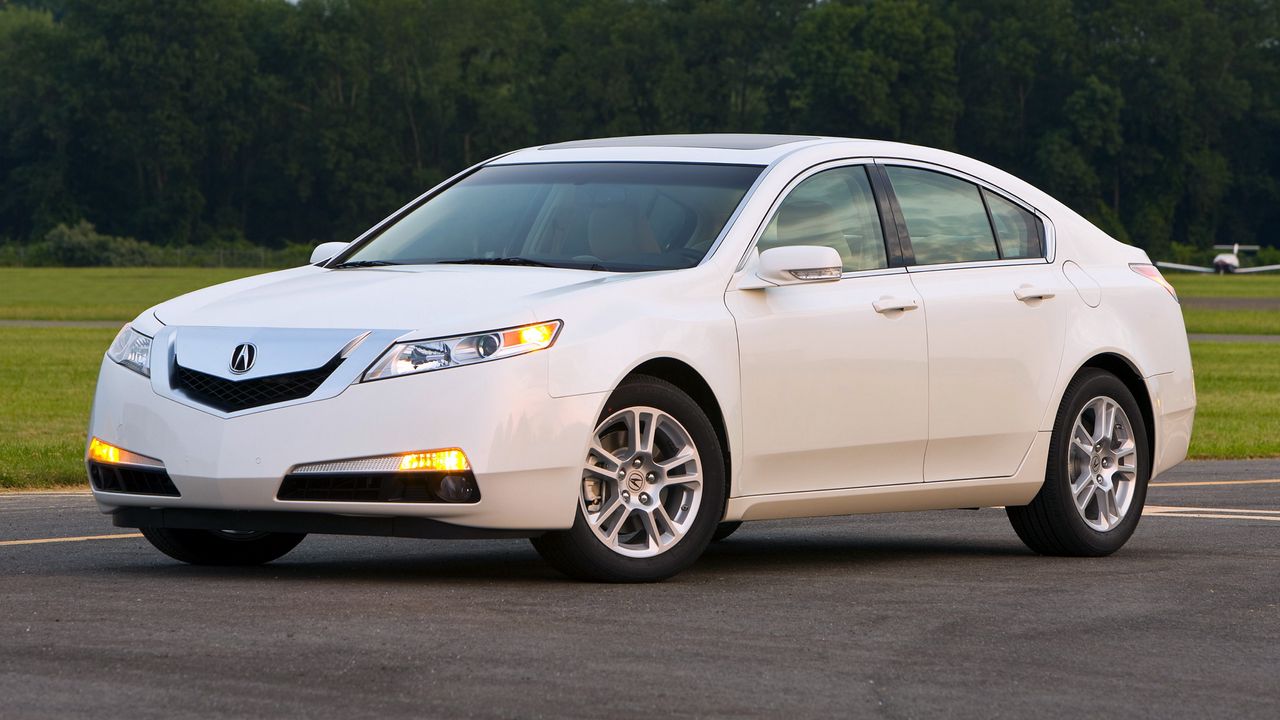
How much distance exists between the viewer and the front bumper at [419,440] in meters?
7.00

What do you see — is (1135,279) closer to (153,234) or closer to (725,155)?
(725,155)

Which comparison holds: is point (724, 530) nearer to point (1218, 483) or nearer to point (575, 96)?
point (1218, 483)

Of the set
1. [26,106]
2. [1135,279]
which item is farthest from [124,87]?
[1135,279]

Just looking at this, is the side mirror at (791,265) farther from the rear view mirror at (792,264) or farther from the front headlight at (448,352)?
the front headlight at (448,352)

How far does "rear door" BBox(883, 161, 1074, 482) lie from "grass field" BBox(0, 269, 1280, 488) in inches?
249

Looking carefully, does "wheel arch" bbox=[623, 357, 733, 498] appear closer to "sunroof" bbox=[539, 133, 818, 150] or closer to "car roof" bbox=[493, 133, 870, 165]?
"car roof" bbox=[493, 133, 870, 165]

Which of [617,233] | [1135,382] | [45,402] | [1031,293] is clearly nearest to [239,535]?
[617,233]

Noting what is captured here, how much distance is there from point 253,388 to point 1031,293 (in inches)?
139

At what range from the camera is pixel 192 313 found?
24.9 ft

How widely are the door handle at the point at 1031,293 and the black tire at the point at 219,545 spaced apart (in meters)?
3.14

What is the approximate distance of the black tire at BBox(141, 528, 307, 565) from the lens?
8.16m

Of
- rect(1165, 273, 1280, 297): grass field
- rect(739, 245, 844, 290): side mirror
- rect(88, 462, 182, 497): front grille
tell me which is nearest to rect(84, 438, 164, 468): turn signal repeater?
rect(88, 462, 182, 497): front grille

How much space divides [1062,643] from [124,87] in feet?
401

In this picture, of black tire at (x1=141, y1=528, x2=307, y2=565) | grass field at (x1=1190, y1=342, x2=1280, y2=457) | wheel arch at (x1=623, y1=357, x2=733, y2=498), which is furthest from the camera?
grass field at (x1=1190, y1=342, x2=1280, y2=457)
